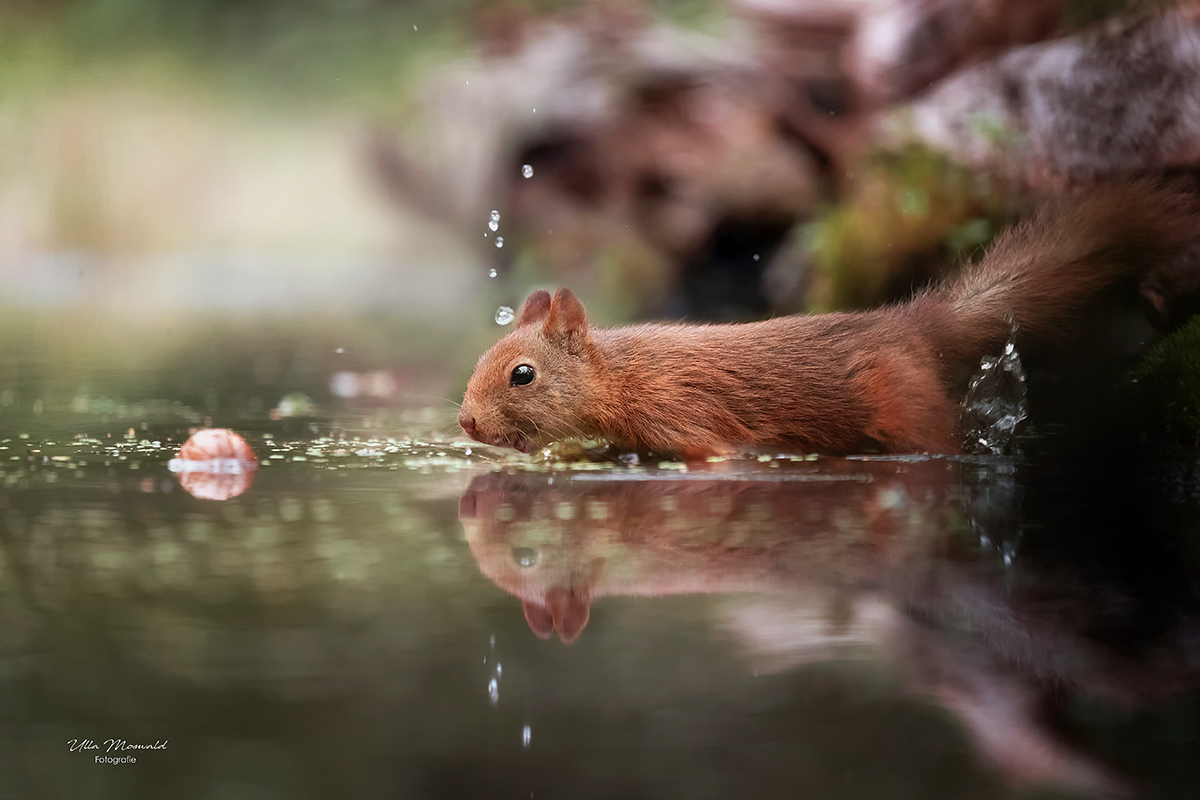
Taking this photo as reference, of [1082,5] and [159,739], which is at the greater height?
[1082,5]

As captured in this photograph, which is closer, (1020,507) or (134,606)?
(134,606)

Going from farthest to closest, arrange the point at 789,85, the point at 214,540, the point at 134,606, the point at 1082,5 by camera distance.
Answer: the point at 789,85 → the point at 1082,5 → the point at 214,540 → the point at 134,606

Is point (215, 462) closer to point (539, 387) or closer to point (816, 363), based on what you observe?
point (539, 387)

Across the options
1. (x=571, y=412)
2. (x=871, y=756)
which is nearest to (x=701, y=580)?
(x=871, y=756)

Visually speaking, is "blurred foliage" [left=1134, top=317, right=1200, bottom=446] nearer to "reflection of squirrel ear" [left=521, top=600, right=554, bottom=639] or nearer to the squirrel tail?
the squirrel tail

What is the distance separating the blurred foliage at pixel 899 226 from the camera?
3771mm

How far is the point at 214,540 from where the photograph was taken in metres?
1.97

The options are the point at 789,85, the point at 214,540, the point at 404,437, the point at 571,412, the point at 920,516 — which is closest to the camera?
the point at 214,540

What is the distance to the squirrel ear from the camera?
2918mm

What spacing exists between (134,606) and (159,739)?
49 cm

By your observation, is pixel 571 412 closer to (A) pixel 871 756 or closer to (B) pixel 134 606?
(B) pixel 134 606

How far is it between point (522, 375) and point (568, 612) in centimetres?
147

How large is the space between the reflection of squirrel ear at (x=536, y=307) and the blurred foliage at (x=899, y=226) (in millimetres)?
1244

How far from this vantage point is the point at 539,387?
2.90 metres
